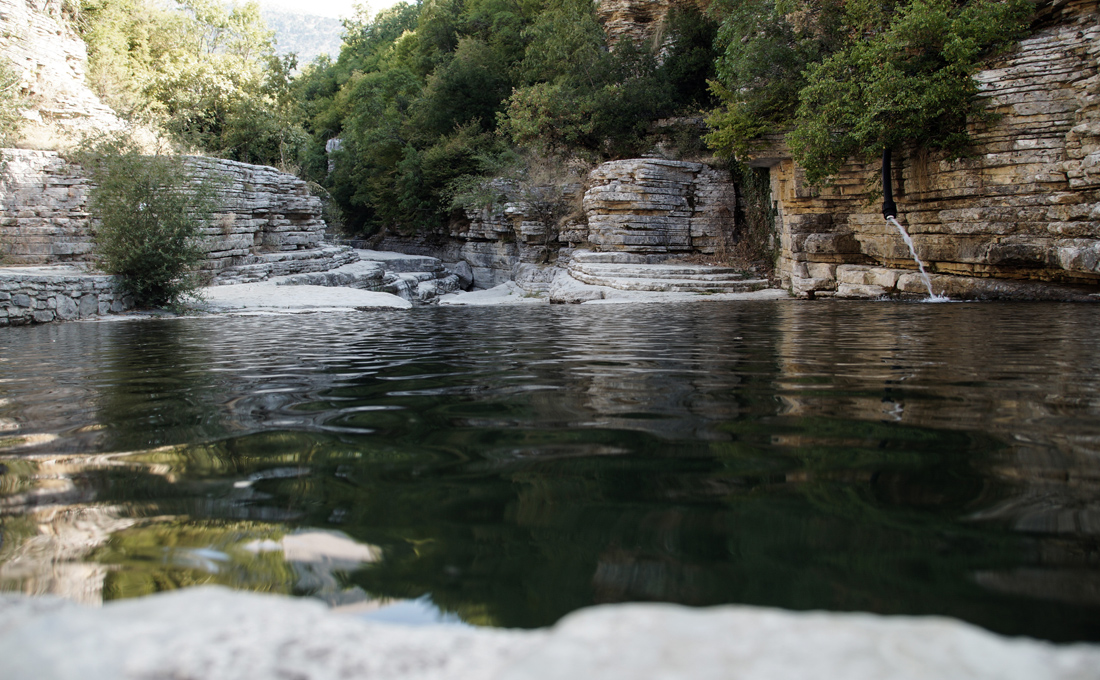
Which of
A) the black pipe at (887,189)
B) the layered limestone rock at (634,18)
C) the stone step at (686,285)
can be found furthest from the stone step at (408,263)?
the black pipe at (887,189)

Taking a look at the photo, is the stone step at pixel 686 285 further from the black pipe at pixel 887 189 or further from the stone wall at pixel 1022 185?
the black pipe at pixel 887 189

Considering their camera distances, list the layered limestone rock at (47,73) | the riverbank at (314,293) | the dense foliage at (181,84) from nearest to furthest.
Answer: the riverbank at (314,293) → the layered limestone rock at (47,73) → the dense foliage at (181,84)

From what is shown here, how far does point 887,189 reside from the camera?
12539mm

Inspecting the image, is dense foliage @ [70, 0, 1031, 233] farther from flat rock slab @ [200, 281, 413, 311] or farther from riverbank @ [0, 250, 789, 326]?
flat rock slab @ [200, 281, 413, 311]

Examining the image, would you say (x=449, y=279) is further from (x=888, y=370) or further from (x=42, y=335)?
(x=888, y=370)

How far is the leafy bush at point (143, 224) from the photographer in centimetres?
1273

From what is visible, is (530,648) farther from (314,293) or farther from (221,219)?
(221,219)

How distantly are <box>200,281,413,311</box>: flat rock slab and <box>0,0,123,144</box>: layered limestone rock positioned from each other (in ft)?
20.7

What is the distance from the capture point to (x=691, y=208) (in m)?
18.7

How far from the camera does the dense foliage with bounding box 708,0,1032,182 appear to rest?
1076 cm

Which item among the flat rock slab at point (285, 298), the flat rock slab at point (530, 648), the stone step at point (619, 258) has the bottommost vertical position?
the flat rock slab at point (530, 648)

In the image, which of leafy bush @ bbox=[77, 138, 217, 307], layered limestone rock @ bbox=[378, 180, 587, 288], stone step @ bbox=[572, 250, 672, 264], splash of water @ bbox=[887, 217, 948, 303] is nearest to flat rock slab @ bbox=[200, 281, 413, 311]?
leafy bush @ bbox=[77, 138, 217, 307]

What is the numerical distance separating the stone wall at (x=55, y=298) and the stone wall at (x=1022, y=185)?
15.4 m

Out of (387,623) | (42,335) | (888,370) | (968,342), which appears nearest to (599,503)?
(387,623)
